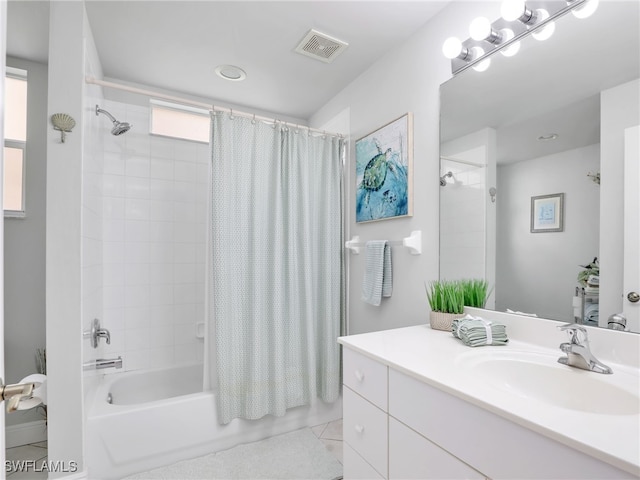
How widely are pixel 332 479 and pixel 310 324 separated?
2.71 feet

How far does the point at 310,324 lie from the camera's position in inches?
82.4

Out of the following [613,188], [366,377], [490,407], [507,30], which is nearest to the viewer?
[490,407]

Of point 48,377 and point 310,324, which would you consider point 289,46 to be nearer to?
point 310,324

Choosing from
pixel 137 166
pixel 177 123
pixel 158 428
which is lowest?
pixel 158 428

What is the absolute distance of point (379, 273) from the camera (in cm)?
193

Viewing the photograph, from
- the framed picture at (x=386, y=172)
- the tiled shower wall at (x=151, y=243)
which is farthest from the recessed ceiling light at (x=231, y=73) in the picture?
the framed picture at (x=386, y=172)

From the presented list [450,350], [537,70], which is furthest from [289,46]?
[450,350]

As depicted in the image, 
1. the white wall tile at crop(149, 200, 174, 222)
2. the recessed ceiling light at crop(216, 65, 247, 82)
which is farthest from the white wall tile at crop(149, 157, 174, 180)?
the recessed ceiling light at crop(216, 65, 247, 82)

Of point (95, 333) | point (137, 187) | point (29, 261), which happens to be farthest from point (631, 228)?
point (29, 261)

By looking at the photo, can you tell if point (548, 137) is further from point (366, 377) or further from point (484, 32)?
point (366, 377)

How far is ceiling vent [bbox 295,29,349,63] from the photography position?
1828mm

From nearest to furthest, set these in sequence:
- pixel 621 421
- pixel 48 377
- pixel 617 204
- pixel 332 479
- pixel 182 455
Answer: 1. pixel 621 421
2. pixel 617 204
3. pixel 48 377
4. pixel 332 479
5. pixel 182 455

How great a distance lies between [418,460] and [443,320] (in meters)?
0.64

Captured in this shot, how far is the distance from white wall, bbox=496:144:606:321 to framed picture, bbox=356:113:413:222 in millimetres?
547
